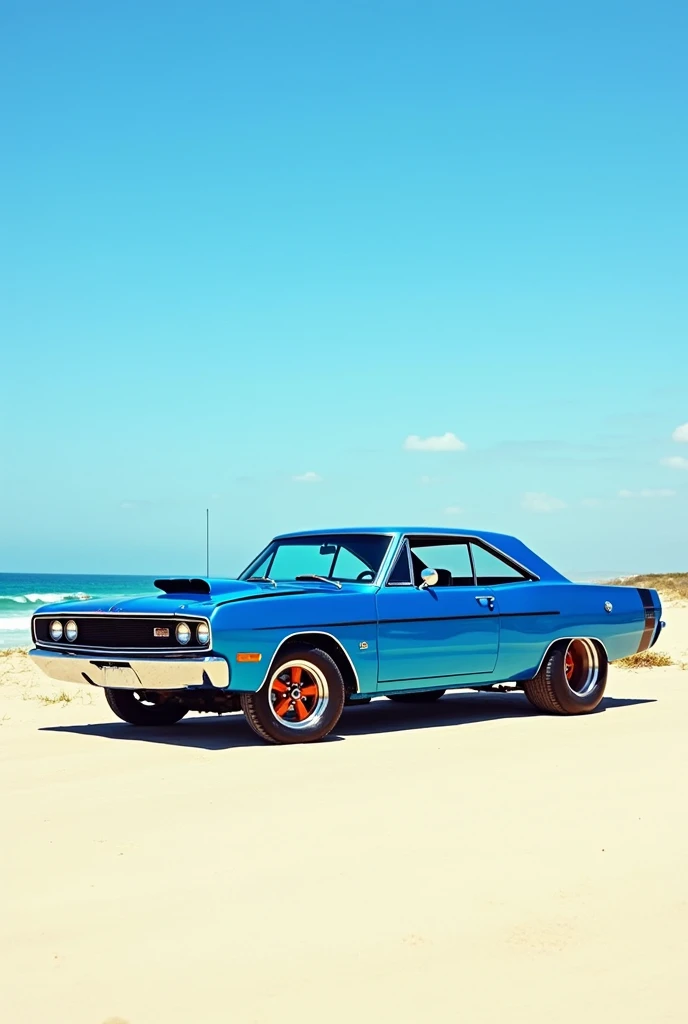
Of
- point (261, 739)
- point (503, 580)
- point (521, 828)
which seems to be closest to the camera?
point (521, 828)

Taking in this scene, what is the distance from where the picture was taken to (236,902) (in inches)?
190

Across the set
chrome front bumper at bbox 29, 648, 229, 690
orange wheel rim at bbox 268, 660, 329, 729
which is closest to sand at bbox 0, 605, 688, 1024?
orange wheel rim at bbox 268, 660, 329, 729

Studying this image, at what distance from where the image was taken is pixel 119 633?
913cm

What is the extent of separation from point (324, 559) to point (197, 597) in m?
1.53

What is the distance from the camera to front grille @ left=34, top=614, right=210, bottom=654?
871 cm

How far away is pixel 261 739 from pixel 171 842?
3.47 m

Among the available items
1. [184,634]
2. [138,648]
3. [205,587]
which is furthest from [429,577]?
[138,648]

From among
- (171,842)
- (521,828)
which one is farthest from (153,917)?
(521,828)

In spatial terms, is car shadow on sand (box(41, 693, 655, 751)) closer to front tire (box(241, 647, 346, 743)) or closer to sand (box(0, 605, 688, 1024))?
front tire (box(241, 647, 346, 743))

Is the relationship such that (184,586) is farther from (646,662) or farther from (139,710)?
(646,662)

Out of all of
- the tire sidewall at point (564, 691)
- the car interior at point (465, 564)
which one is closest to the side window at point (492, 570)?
the car interior at point (465, 564)

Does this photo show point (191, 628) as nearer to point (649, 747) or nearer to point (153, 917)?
point (649, 747)

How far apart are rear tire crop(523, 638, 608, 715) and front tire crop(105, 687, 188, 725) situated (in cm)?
299

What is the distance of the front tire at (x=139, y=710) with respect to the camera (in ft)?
33.3
